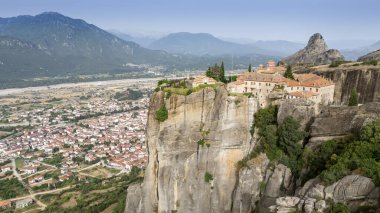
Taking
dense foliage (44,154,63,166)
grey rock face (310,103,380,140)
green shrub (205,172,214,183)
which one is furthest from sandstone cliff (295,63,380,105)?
dense foliage (44,154,63,166)

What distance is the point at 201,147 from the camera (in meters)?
39.0

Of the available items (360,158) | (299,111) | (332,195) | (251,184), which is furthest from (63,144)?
(360,158)

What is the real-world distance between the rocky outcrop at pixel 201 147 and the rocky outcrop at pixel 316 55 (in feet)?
136

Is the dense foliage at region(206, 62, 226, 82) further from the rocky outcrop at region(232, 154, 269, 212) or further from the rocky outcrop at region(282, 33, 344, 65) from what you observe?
→ the rocky outcrop at region(282, 33, 344, 65)

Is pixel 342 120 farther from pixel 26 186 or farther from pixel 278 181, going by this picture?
pixel 26 186

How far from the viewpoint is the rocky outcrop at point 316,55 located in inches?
3031

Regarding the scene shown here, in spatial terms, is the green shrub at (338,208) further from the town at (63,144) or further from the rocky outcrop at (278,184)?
the town at (63,144)

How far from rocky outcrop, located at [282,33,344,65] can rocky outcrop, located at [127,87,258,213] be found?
41.4 meters

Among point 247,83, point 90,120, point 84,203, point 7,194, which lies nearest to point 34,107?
point 90,120

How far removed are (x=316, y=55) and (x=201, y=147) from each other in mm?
52677

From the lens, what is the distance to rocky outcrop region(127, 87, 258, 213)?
38312 mm

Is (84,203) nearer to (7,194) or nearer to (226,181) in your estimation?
(7,194)

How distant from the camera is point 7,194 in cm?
7494

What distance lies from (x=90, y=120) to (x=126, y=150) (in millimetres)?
44571
